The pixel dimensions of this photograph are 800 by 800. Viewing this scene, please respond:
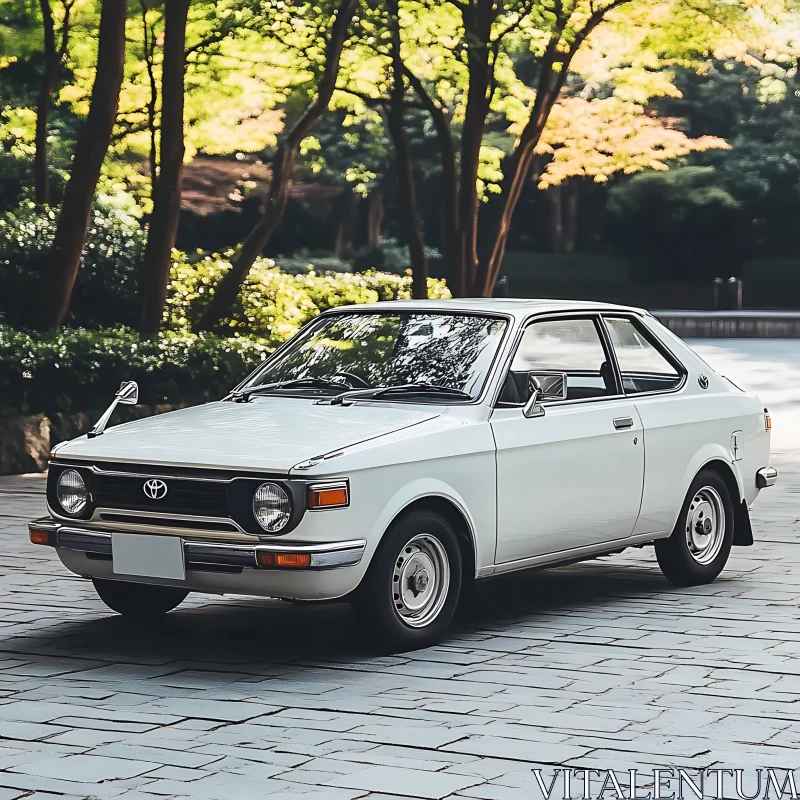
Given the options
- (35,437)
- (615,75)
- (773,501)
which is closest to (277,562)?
(773,501)

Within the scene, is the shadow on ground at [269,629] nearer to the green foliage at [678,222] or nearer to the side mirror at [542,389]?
the side mirror at [542,389]

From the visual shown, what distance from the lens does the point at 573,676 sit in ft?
22.2

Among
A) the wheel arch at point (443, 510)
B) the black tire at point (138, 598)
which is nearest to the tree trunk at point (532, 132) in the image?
the black tire at point (138, 598)

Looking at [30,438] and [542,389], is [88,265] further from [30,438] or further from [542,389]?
[542,389]

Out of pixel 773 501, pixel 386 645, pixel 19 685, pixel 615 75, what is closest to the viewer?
pixel 19 685

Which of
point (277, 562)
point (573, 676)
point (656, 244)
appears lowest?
point (573, 676)

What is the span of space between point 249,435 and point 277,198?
13629 mm

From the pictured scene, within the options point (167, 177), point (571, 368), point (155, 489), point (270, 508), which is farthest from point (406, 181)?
point (270, 508)

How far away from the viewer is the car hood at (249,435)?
6914 millimetres

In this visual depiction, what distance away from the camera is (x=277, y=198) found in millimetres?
20531

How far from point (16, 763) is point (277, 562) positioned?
159 centimetres

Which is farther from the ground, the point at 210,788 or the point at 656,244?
the point at 656,244

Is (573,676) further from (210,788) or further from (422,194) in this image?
(422,194)

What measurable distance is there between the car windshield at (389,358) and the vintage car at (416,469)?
0.04 ft
